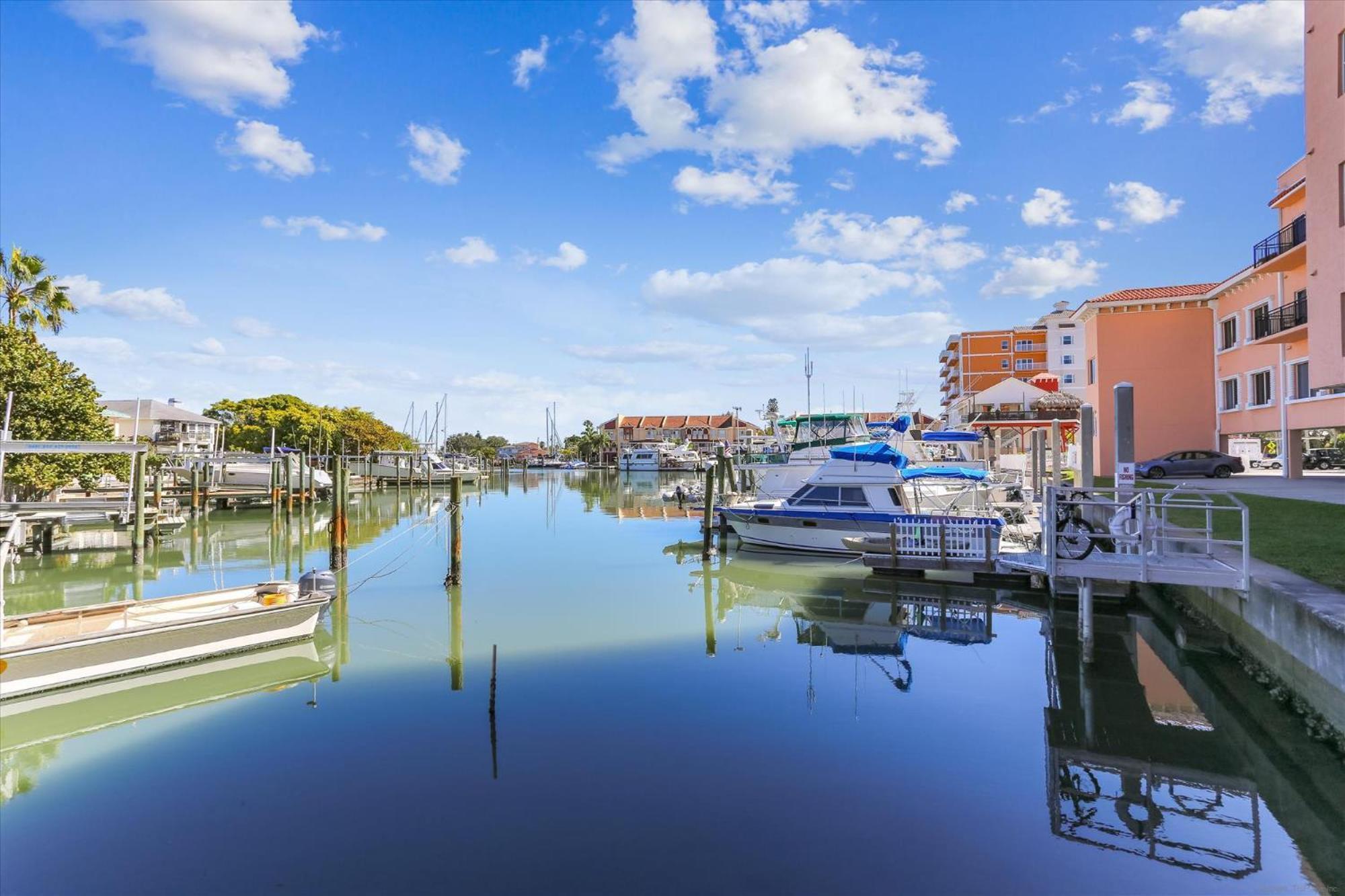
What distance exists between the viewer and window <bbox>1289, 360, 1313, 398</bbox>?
91.1 feet

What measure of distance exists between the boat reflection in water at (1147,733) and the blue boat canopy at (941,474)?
6.11m

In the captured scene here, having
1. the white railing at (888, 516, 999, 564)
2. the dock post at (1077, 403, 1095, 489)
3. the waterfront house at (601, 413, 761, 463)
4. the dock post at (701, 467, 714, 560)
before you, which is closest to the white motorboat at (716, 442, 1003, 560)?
the dock post at (701, 467, 714, 560)

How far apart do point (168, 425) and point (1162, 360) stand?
218 ft

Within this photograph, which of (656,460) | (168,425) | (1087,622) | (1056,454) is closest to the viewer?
(1087,622)

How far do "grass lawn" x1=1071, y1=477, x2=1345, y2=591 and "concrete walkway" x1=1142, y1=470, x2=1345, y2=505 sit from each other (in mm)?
996

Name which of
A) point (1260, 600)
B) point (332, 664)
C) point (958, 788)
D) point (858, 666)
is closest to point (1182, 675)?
point (1260, 600)

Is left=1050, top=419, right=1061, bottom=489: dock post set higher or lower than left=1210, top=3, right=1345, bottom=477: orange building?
lower

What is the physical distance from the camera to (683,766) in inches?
337

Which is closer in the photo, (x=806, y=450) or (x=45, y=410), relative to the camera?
(x=45, y=410)

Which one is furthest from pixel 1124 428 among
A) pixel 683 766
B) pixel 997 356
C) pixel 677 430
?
pixel 677 430

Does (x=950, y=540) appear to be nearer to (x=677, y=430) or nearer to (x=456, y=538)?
(x=456, y=538)

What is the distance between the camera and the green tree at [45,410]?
73.8 feet

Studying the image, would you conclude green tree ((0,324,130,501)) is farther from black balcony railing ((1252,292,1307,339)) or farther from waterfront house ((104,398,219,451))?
black balcony railing ((1252,292,1307,339))

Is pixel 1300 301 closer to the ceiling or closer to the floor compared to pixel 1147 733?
closer to the ceiling
